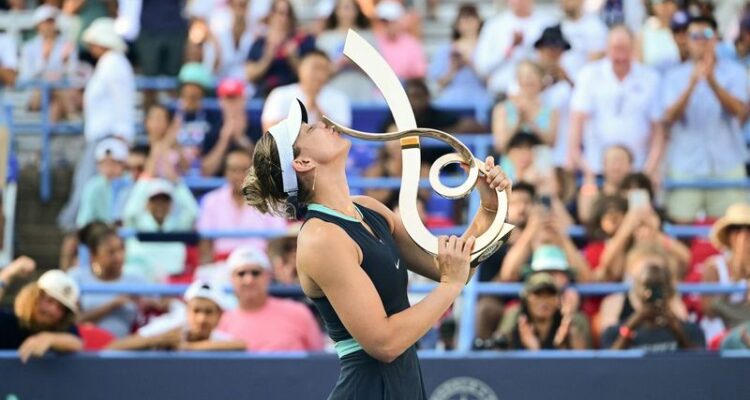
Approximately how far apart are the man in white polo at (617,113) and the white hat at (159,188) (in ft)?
8.46

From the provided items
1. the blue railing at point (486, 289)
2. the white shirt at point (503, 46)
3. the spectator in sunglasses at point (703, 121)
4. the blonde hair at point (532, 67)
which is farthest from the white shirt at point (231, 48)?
the blue railing at point (486, 289)

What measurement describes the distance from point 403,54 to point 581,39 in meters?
1.39

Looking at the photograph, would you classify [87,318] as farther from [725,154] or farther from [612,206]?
[725,154]

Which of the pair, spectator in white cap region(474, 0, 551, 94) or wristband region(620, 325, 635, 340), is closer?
wristband region(620, 325, 635, 340)

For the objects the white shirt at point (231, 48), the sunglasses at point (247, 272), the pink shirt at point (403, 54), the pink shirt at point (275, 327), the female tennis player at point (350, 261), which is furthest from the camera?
the white shirt at point (231, 48)

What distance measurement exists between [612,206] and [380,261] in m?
4.16

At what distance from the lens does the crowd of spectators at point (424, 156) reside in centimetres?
769

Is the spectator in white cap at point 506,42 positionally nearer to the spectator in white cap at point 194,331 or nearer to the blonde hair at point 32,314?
the spectator in white cap at point 194,331

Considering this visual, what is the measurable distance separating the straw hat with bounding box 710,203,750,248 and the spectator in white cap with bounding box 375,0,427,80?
3.55 metres

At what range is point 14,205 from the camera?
1084cm

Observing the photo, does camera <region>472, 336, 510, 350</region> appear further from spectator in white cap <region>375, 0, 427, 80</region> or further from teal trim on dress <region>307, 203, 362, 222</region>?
spectator in white cap <region>375, 0, 427, 80</region>

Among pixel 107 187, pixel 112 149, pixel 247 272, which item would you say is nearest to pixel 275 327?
pixel 247 272

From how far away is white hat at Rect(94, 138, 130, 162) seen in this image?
1020cm

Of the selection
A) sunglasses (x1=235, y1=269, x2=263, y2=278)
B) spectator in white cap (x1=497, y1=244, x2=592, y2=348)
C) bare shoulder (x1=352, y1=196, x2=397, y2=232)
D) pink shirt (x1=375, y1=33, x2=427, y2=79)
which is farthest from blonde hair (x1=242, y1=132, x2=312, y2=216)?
pink shirt (x1=375, y1=33, x2=427, y2=79)
